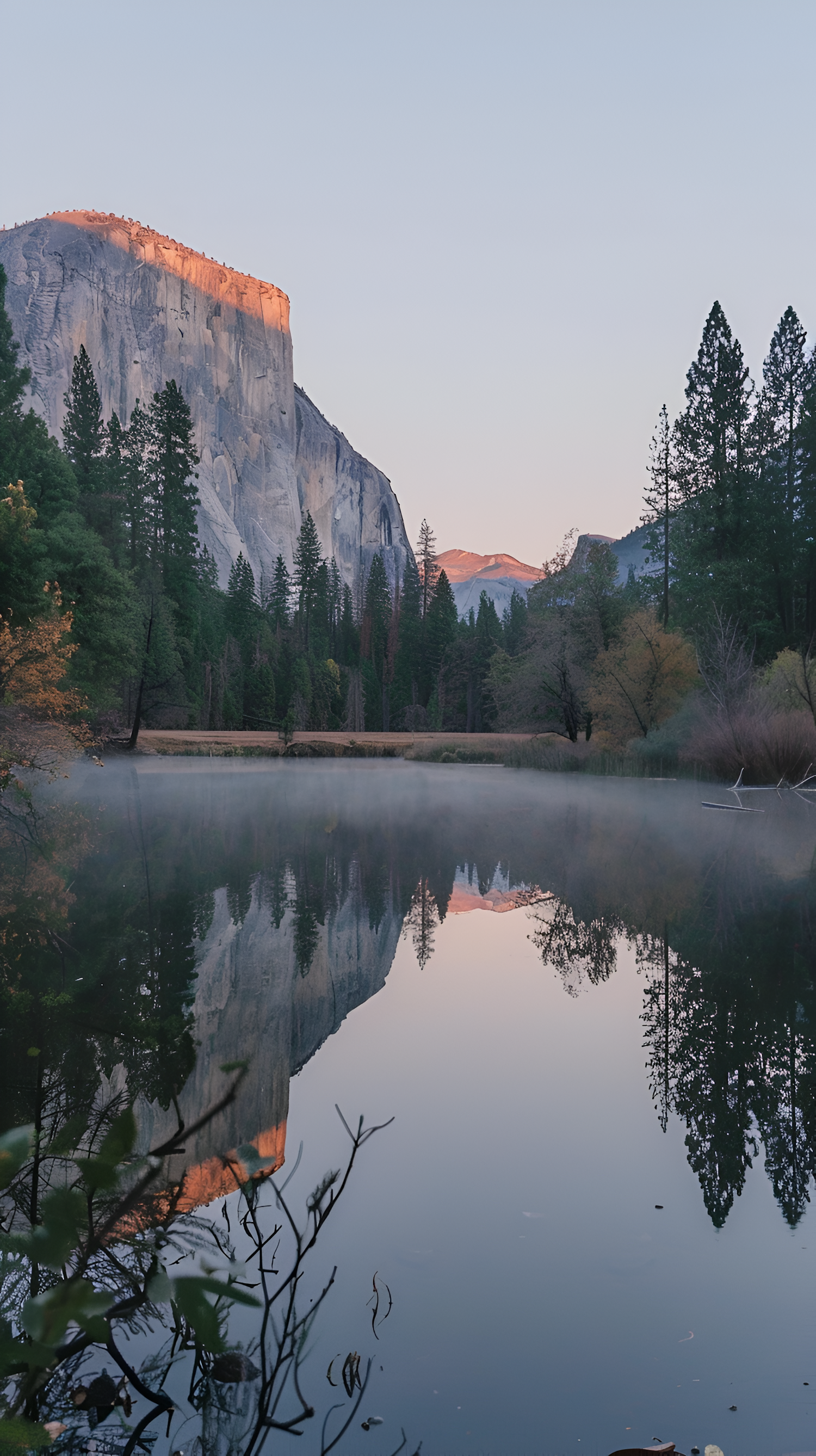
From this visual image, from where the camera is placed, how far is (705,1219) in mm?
3135

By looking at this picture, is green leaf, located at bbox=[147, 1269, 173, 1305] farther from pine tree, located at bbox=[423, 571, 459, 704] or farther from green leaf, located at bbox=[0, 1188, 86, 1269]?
pine tree, located at bbox=[423, 571, 459, 704]

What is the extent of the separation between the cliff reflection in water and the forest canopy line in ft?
23.5

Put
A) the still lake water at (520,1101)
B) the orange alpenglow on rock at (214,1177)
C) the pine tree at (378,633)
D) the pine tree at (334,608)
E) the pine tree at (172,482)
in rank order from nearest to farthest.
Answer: the still lake water at (520,1101) < the orange alpenglow on rock at (214,1177) < the pine tree at (172,482) < the pine tree at (378,633) < the pine tree at (334,608)

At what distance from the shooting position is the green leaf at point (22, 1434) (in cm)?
101

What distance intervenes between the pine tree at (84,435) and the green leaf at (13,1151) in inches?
1585

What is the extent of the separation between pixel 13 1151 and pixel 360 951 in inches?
247

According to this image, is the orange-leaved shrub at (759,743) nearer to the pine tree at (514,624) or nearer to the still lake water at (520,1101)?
the still lake water at (520,1101)

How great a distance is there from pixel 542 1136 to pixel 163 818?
13326mm

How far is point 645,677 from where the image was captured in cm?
3161

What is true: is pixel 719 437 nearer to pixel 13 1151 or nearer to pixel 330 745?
pixel 330 745

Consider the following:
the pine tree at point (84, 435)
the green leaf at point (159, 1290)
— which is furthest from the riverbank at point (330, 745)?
the green leaf at point (159, 1290)

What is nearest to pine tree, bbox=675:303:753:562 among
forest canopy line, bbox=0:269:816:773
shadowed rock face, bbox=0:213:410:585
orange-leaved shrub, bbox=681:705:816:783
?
forest canopy line, bbox=0:269:816:773

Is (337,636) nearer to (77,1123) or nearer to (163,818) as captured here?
(163,818)

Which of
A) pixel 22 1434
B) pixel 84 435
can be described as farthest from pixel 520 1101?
pixel 84 435
